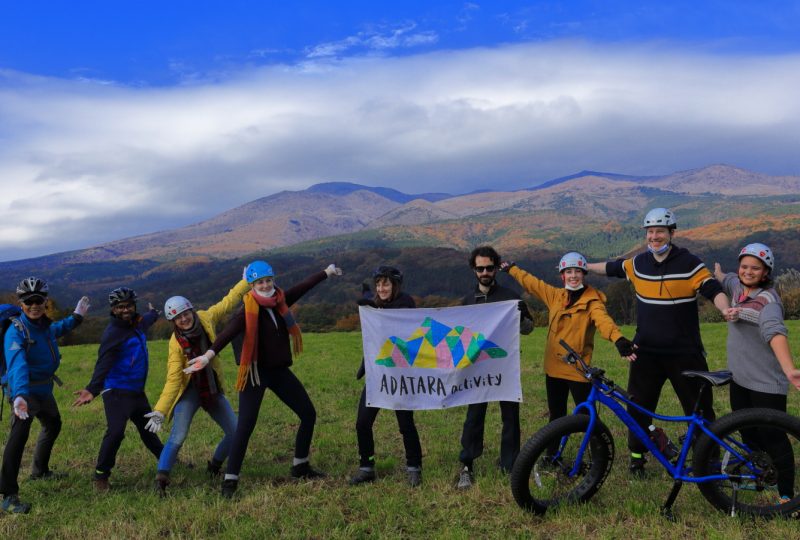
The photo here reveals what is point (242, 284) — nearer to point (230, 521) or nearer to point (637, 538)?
point (230, 521)

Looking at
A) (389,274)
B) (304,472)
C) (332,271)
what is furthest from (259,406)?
(389,274)

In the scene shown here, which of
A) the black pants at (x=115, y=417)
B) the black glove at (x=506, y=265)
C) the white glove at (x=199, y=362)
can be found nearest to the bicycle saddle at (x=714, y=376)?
the black glove at (x=506, y=265)

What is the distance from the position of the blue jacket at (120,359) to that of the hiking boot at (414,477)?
368 cm

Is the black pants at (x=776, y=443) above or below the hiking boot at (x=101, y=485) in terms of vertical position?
above

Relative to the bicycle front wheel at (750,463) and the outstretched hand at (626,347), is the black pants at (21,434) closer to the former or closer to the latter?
the outstretched hand at (626,347)

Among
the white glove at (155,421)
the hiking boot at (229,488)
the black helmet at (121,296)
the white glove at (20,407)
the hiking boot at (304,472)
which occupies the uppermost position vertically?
the black helmet at (121,296)

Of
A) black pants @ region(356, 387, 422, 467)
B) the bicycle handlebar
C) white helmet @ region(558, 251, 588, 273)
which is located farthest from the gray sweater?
black pants @ region(356, 387, 422, 467)

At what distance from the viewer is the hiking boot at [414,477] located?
22.2ft

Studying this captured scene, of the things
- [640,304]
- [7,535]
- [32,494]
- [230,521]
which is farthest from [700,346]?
[32,494]

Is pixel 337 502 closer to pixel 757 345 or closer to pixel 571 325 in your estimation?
pixel 571 325

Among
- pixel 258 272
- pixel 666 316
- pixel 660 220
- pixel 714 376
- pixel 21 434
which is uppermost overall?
pixel 660 220

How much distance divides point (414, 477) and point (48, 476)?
16.8ft

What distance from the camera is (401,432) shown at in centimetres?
693

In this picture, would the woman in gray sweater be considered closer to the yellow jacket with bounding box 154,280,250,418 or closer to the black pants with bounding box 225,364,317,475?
the black pants with bounding box 225,364,317,475
